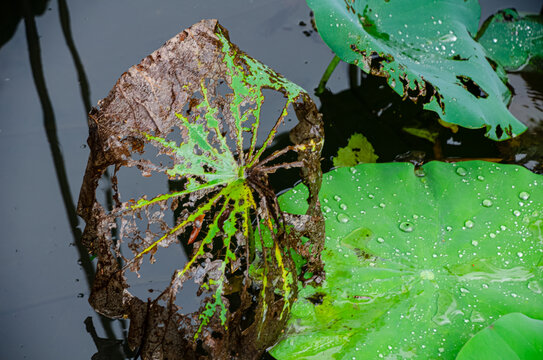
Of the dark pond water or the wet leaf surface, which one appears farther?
the dark pond water

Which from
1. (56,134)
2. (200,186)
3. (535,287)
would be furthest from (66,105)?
(535,287)

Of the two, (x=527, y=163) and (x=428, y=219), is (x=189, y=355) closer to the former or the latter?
(x=428, y=219)

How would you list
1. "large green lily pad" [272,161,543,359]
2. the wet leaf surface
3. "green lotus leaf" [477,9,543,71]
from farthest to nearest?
"green lotus leaf" [477,9,543,71] < "large green lily pad" [272,161,543,359] < the wet leaf surface

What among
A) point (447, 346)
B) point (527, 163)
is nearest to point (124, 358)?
point (447, 346)

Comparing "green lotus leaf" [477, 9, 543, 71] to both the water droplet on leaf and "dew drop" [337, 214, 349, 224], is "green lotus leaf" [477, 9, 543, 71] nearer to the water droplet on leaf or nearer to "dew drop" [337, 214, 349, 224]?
the water droplet on leaf

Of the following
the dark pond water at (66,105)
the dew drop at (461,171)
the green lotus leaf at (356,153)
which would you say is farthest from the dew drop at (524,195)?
the green lotus leaf at (356,153)

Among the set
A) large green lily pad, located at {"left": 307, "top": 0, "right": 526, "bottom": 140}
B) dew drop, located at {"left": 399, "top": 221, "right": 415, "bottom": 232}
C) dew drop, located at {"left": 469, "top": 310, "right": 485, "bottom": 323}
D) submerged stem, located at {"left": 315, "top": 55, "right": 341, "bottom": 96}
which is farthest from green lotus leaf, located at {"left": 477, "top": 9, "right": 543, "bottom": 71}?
dew drop, located at {"left": 469, "top": 310, "right": 485, "bottom": 323}

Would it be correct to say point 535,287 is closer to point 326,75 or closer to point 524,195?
point 524,195
